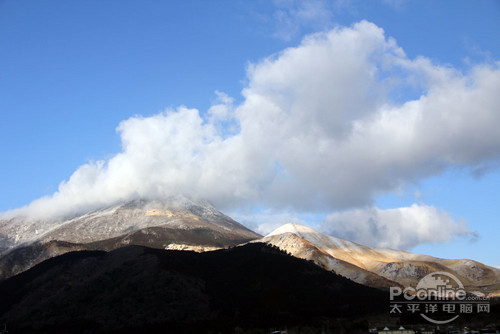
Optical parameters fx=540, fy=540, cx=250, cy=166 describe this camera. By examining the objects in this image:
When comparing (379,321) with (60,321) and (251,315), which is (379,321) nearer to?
(251,315)

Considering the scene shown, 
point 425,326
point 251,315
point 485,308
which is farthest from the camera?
point 251,315

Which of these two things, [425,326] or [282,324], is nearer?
[425,326]

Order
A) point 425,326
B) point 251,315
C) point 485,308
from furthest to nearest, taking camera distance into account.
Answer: point 251,315 < point 485,308 < point 425,326

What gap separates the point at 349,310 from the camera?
199 m

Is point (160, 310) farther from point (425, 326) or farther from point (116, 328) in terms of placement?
point (425, 326)

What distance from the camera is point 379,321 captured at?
178 meters

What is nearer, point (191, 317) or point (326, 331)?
A: point (326, 331)

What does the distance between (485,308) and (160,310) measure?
112490 mm

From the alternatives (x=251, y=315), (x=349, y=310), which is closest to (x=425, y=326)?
(x=349, y=310)

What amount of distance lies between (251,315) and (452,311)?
6902 centimetres

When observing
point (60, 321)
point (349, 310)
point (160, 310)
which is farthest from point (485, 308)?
point (60, 321)

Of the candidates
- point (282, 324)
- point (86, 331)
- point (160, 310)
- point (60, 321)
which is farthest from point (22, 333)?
point (282, 324)

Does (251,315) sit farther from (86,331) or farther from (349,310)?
(86,331)

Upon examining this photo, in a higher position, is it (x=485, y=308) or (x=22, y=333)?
(x=485, y=308)
